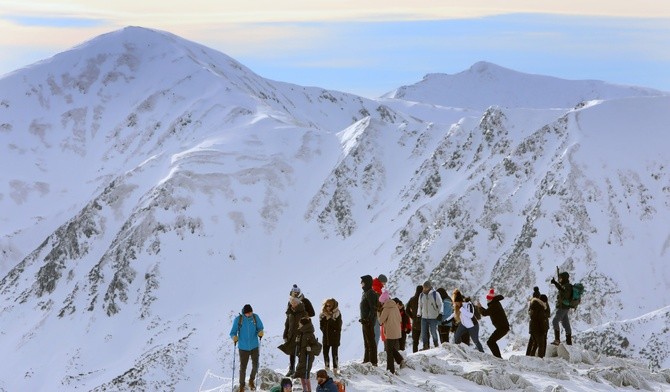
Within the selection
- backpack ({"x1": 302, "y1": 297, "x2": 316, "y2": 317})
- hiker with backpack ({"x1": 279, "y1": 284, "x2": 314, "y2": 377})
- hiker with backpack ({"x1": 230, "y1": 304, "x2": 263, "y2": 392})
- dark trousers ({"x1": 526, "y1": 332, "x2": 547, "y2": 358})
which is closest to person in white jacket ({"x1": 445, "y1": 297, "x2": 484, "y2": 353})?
dark trousers ({"x1": 526, "y1": 332, "x2": 547, "y2": 358})

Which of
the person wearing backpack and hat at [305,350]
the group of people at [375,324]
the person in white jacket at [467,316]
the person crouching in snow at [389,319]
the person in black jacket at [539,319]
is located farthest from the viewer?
the person in white jacket at [467,316]

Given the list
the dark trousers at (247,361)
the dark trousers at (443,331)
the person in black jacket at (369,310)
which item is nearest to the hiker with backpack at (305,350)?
the dark trousers at (247,361)

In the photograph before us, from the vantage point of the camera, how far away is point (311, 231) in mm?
102438

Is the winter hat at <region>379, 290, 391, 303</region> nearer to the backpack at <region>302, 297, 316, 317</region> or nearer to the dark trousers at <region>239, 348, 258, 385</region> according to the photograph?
the backpack at <region>302, 297, 316, 317</region>

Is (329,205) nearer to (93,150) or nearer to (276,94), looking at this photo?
(93,150)

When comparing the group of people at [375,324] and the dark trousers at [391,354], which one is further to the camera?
the dark trousers at [391,354]

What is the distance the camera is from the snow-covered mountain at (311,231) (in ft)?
249

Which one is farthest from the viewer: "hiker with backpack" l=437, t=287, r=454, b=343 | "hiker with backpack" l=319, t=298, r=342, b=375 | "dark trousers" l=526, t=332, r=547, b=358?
"hiker with backpack" l=437, t=287, r=454, b=343

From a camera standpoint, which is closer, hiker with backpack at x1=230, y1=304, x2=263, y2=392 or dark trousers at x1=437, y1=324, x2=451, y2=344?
hiker with backpack at x1=230, y1=304, x2=263, y2=392

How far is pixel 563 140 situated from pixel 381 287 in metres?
65.6

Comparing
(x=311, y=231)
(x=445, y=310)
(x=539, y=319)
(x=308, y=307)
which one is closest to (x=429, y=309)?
(x=445, y=310)

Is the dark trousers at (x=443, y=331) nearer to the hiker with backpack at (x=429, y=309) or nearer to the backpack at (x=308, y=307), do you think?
the hiker with backpack at (x=429, y=309)

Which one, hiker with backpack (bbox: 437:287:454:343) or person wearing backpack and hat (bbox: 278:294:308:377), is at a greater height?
hiker with backpack (bbox: 437:287:454:343)

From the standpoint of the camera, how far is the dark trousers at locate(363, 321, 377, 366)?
79.3 ft
